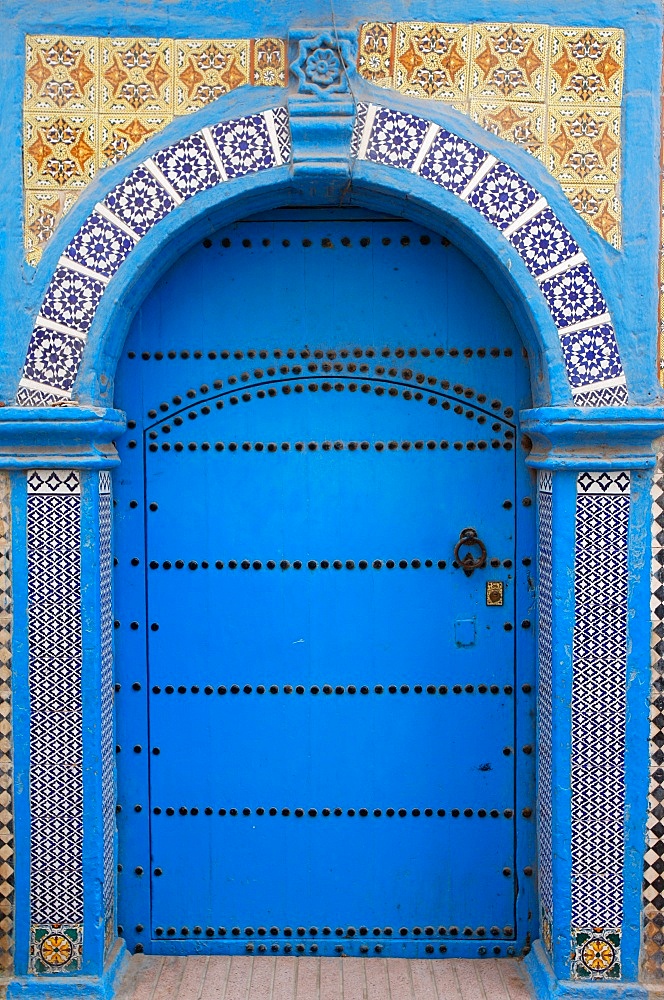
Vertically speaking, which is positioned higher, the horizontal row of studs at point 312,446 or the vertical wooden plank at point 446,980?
the horizontal row of studs at point 312,446

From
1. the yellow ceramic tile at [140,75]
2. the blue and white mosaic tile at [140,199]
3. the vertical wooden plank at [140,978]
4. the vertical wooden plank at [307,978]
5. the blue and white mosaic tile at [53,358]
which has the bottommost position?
the vertical wooden plank at [140,978]

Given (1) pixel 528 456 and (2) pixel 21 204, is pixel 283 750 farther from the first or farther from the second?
(2) pixel 21 204

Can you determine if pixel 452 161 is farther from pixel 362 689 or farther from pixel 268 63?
pixel 362 689

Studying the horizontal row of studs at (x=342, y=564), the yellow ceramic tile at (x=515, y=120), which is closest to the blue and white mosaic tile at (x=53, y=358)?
the horizontal row of studs at (x=342, y=564)

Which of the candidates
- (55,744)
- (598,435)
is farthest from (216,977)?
(598,435)

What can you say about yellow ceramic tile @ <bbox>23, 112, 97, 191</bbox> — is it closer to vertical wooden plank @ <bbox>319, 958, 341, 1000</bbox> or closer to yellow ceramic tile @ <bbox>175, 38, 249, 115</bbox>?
yellow ceramic tile @ <bbox>175, 38, 249, 115</bbox>

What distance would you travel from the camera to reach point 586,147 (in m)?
3.00

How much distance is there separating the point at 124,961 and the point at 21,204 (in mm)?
2450

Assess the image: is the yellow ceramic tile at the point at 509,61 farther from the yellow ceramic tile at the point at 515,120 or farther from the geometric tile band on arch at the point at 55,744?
the geometric tile band on arch at the point at 55,744

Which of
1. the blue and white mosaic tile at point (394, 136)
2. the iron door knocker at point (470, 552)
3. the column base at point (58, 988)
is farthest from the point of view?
the iron door knocker at point (470, 552)

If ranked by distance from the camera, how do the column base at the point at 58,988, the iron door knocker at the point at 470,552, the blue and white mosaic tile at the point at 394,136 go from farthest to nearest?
the iron door knocker at the point at 470,552 < the column base at the point at 58,988 < the blue and white mosaic tile at the point at 394,136

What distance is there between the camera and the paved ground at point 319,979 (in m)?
3.13

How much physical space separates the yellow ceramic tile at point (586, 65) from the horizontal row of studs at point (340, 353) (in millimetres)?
800

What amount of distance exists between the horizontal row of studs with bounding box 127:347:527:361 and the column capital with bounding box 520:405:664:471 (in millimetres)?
329
